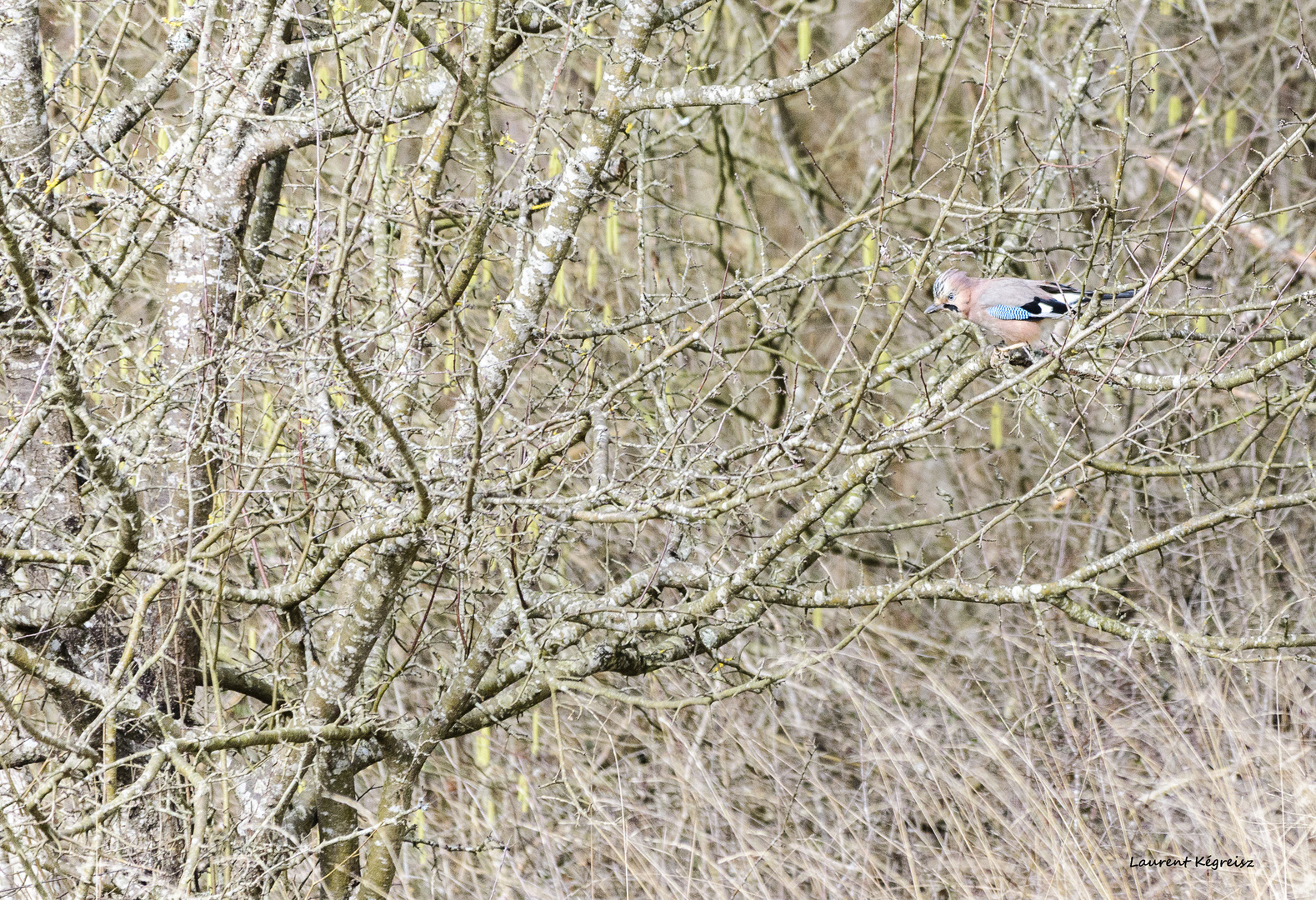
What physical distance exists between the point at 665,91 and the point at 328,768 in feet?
9.18

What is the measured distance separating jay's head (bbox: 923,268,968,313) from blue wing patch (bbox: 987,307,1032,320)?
0.40 ft

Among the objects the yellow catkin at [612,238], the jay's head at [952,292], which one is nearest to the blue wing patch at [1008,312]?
the jay's head at [952,292]

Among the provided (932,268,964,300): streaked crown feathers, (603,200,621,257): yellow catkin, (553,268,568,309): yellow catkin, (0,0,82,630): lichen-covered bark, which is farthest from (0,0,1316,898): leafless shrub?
(603,200,621,257): yellow catkin

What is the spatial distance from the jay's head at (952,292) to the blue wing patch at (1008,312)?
0.40 feet

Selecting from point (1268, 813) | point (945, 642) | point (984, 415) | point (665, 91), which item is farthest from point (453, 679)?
point (984, 415)

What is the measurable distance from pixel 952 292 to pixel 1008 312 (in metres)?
0.26

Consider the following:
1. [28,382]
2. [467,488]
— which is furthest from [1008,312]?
[28,382]

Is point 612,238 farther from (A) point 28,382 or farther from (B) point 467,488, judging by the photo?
(B) point 467,488

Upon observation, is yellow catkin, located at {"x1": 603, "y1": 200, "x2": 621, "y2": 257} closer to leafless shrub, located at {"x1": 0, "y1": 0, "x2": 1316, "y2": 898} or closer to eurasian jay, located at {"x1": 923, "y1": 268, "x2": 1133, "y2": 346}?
leafless shrub, located at {"x1": 0, "y1": 0, "x2": 1316, "y2": 898}

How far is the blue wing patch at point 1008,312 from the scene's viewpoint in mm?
5002

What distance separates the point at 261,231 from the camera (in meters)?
5.22

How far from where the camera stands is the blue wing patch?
5002 millimetres

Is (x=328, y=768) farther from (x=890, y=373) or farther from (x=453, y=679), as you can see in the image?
(x=890, y=373)

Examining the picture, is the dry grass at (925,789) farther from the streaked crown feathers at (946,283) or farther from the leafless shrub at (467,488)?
the streaked crown feathers at (946,283)
